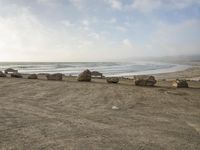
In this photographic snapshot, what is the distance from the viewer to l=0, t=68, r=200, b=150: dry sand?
17.7 ft

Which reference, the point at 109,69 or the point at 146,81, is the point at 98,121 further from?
the point at 109,69

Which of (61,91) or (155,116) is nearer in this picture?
(155,116)

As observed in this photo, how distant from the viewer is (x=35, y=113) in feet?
25.9

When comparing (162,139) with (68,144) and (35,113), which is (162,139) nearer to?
(68,144)

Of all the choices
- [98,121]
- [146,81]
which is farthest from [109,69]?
[98,121]

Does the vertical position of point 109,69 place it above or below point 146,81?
below

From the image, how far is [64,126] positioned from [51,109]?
2263mm

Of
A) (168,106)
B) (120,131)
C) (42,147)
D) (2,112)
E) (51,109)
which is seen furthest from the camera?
(168,106)

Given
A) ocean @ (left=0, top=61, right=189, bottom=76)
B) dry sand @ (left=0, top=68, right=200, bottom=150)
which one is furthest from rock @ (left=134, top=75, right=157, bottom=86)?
ocean @ (left=0, top=61, right=189, bottom=76)

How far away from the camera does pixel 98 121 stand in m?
7.14

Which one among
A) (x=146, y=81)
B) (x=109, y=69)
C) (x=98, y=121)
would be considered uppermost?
(x=146, y=81)

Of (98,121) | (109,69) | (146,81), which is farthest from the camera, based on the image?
(109,69)

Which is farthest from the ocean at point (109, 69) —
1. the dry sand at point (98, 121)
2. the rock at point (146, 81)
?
the dry sand at point (98, 121)

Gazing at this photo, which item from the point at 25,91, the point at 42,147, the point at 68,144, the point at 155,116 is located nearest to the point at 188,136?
the point at 155,116
